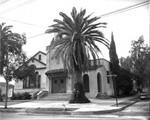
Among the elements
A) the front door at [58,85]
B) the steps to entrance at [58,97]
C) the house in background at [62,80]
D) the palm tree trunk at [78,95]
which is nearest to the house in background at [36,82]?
the house in background at [62,80]

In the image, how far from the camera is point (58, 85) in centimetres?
3130

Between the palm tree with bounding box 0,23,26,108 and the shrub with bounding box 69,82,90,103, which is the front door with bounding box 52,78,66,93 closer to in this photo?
the shrub with bounding box 69,82,90,103

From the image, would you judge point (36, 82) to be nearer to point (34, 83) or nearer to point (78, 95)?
point (34, 83)

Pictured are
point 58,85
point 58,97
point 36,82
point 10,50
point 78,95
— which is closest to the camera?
point 10,50

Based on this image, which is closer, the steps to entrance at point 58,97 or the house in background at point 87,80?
the steps to entrance at point 58,97

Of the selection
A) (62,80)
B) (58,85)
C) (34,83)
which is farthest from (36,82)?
(62,80)

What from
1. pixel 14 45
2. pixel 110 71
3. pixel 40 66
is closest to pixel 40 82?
pixel 40 66

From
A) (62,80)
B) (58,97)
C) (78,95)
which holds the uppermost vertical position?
(62,80)

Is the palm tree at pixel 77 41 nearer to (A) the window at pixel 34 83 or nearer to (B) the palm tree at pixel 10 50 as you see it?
(B) the palm tree at pixel 10 50

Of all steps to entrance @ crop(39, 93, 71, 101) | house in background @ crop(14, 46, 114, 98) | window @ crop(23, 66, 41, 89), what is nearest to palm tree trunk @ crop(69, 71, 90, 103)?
steps to entrance @ crop(39, 93, 71, 101)

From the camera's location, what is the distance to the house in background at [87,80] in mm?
28644

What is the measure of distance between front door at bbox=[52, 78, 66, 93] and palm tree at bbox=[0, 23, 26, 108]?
1191 centimetres

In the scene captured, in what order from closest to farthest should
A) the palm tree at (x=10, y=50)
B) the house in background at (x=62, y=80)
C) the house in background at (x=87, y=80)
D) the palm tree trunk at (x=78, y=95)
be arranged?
the palm tree at (x=10, y=50) < the palm tree trunk at (x=78, y=95) < the house in background at (x=87, y=80) < the house in background at (x=62, y=80)

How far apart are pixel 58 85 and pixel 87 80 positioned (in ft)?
17.0
